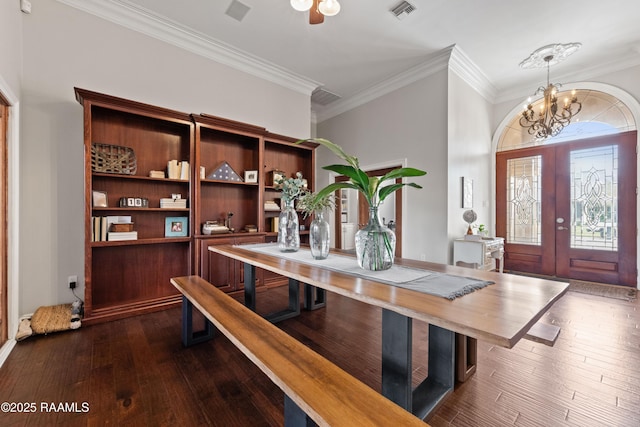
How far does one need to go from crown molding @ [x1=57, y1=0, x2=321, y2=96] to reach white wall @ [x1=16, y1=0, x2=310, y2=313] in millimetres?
82

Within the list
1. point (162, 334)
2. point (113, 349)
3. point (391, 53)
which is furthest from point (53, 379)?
point (391, 53)

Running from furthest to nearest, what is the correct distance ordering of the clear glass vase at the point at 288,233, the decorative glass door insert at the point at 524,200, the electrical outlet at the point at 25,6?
the decorative glass door insert at the point at 524,200, the electrical outlet at the point at 25,6, the clear glass vase at the point at 288,233

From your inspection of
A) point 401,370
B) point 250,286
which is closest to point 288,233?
point 250,286

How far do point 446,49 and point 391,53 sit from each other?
2.55 feet

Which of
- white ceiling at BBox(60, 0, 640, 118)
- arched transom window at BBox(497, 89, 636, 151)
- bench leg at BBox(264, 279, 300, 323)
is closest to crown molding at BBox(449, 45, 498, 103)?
white ceiling at BBox(60, 0, 640, 118)

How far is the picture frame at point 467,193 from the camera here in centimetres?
427

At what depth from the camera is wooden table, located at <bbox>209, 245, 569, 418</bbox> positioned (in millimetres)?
827

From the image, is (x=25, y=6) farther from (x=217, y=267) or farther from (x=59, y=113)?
(x=217, y=267)

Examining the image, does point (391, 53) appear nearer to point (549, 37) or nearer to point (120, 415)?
point (549, 37)

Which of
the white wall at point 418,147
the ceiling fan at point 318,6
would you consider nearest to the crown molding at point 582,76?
the white wall at point 418,147

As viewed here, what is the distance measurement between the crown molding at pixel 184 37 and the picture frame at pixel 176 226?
7.35 ft

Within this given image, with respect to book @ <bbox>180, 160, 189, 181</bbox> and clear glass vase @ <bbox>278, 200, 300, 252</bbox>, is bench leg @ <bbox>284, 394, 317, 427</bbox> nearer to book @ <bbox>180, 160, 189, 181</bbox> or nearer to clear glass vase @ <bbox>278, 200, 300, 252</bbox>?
clear glass vase @ <bbox>278, 200, 300, 252</bbox>

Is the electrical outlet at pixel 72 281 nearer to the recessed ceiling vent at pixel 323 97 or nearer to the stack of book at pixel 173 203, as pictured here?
the stack of book at pixel 173 203

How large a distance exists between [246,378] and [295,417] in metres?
0.93
